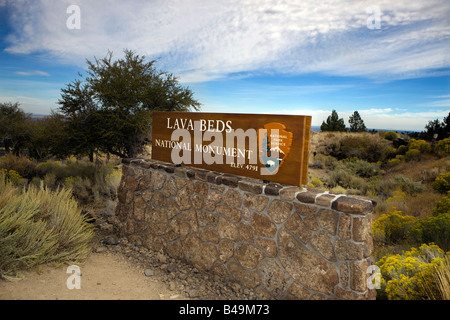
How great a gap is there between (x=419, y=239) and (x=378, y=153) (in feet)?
45.9

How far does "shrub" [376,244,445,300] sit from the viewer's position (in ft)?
10.5

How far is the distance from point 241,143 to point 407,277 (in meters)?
2.43

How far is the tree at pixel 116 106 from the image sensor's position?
463 inches

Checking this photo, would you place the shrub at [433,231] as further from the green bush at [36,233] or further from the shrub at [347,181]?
the shrub at [347,181]

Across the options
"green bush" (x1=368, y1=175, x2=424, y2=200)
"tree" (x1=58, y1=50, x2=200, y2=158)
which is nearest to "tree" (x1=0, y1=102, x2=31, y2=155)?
"tree" (x1=58, y1=50, x2=200, y2=158)

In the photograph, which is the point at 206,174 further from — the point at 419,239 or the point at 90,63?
the point at 90,63

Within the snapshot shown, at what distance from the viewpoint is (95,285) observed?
3930 mm

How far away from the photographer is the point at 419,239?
5.07m

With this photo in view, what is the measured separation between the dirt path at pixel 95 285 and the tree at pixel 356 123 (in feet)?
97.2

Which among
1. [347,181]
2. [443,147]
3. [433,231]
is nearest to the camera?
[433,231]

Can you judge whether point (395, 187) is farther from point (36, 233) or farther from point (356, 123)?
point (356, 123)

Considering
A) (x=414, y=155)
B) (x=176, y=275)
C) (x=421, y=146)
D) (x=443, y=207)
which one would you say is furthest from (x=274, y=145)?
(x=421, y=146)

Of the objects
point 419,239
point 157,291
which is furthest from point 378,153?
point 157,291

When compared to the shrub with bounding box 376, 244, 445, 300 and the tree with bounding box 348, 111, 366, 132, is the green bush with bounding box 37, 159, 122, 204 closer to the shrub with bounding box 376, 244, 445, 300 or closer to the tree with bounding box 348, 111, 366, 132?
the shrub with bounding box 376, 244, 445, 300
